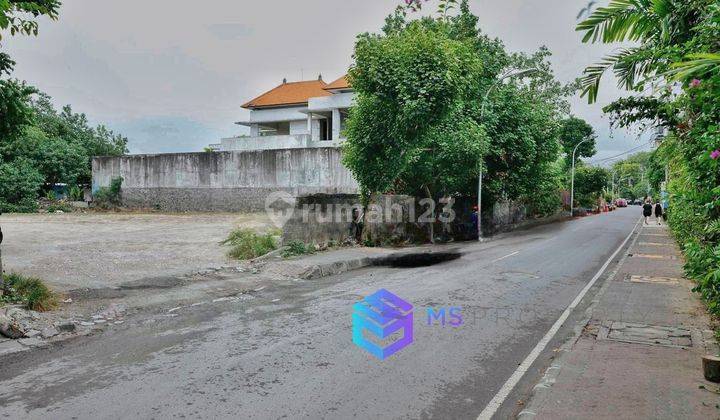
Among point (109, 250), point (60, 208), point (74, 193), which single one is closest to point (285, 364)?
point (109, 250)

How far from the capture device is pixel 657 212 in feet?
108

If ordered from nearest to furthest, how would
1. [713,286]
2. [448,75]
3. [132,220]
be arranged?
[713,286]
[448,75]
[132,220]

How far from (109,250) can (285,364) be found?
1091 centimetres

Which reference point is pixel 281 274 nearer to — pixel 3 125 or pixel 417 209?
pixel 3 125

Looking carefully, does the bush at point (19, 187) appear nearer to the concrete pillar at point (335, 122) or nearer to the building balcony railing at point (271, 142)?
the building balcony railing at point (271, 142)

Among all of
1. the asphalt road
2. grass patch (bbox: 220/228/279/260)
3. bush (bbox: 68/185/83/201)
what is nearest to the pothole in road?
grass patch (bbox: 220/228/279/260)

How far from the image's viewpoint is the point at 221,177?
30.3m

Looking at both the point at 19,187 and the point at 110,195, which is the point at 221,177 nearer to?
the point at 110,195

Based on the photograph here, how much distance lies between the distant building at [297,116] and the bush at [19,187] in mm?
12026

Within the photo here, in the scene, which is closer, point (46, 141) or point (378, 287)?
point (378, 287)

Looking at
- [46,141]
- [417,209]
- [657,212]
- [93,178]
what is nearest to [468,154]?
[417,209]

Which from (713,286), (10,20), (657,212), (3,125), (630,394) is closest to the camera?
(630,394)

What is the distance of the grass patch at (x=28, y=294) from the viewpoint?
7516mm

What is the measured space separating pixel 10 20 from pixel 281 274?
23.6 feet
